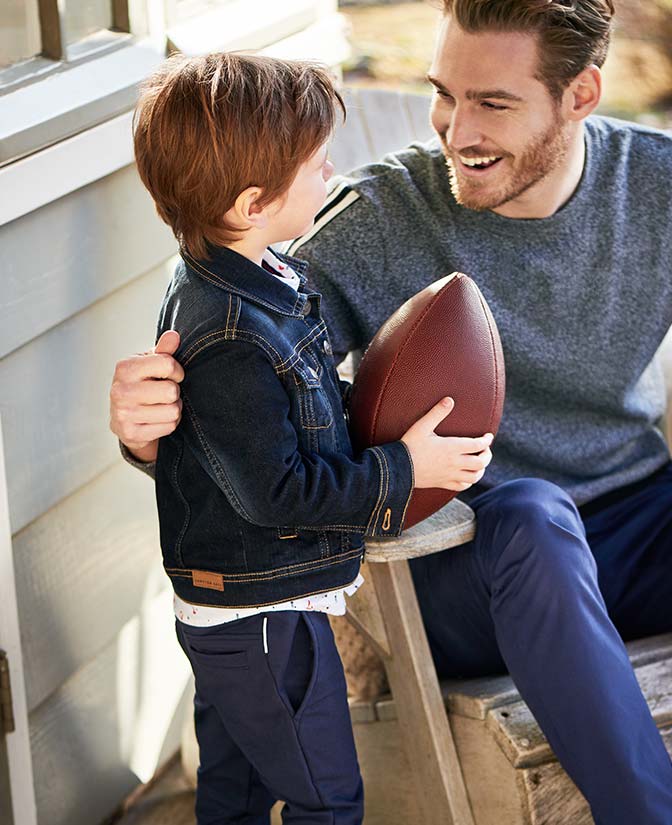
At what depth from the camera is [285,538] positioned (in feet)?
4.60

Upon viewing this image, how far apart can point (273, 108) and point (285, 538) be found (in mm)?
487

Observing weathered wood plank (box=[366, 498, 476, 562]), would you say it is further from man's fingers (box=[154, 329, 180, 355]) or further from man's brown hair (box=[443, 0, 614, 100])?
man's brown hair (box=[443, 0, 614, 100])

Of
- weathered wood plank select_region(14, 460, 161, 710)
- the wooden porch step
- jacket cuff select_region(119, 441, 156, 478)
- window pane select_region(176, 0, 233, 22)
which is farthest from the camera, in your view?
window pane select_region(176, 0, 233, 22)

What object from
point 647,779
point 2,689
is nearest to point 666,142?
point 647,779

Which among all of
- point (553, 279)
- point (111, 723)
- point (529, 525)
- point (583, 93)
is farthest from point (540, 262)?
point (111, 723)

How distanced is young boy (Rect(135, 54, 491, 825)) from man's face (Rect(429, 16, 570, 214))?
1.48ft

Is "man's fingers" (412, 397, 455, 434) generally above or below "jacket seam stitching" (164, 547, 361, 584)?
above

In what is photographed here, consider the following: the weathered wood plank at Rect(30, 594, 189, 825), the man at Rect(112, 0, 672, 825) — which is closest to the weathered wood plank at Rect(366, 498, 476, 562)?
the man at Rect(112, 0, 672, 825)

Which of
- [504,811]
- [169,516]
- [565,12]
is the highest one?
[565,12]

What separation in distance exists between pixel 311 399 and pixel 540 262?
0.64 metres

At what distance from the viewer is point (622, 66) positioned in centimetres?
633

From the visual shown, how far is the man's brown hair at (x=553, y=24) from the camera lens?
1.81 m

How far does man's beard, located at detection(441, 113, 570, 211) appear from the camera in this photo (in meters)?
1.81

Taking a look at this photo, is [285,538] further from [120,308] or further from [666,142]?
[666,142]
